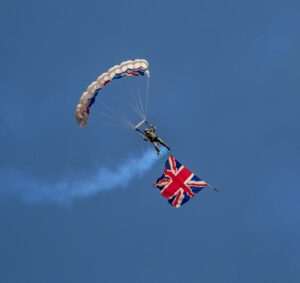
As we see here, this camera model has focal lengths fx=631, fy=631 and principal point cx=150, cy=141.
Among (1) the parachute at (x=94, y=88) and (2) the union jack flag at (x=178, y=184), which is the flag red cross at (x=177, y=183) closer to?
(2) the union jack flag at (x=178, y=184)

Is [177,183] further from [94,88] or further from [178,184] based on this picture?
[94,88]

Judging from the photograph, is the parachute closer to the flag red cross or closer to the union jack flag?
the union jack flag

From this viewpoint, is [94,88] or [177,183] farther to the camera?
[177,183]

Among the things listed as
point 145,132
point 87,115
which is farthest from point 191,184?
point 87,115

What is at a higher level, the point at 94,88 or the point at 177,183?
the point at 177,183

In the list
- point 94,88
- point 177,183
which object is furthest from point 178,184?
point 94,88

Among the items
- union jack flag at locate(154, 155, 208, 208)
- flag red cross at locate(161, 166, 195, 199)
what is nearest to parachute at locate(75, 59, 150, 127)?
union jack flag at locate(154, 155, 208, 208)

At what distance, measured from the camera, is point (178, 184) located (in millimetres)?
43625

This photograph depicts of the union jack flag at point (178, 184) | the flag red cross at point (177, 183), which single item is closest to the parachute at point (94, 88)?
the union jack flag at point (178, 184)

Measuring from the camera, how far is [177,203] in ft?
142

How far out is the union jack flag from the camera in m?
43.2

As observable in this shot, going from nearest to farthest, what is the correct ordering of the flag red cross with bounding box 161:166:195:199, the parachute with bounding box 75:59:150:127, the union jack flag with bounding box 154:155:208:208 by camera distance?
the parachute with bounding box 75:59:150:127 → the union jack flag with bounding box 154:155:208:208 → the flag red cross with bounding box 161:166:195:199

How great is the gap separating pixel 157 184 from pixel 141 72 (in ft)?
26.1

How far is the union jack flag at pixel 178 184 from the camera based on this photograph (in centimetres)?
4322
